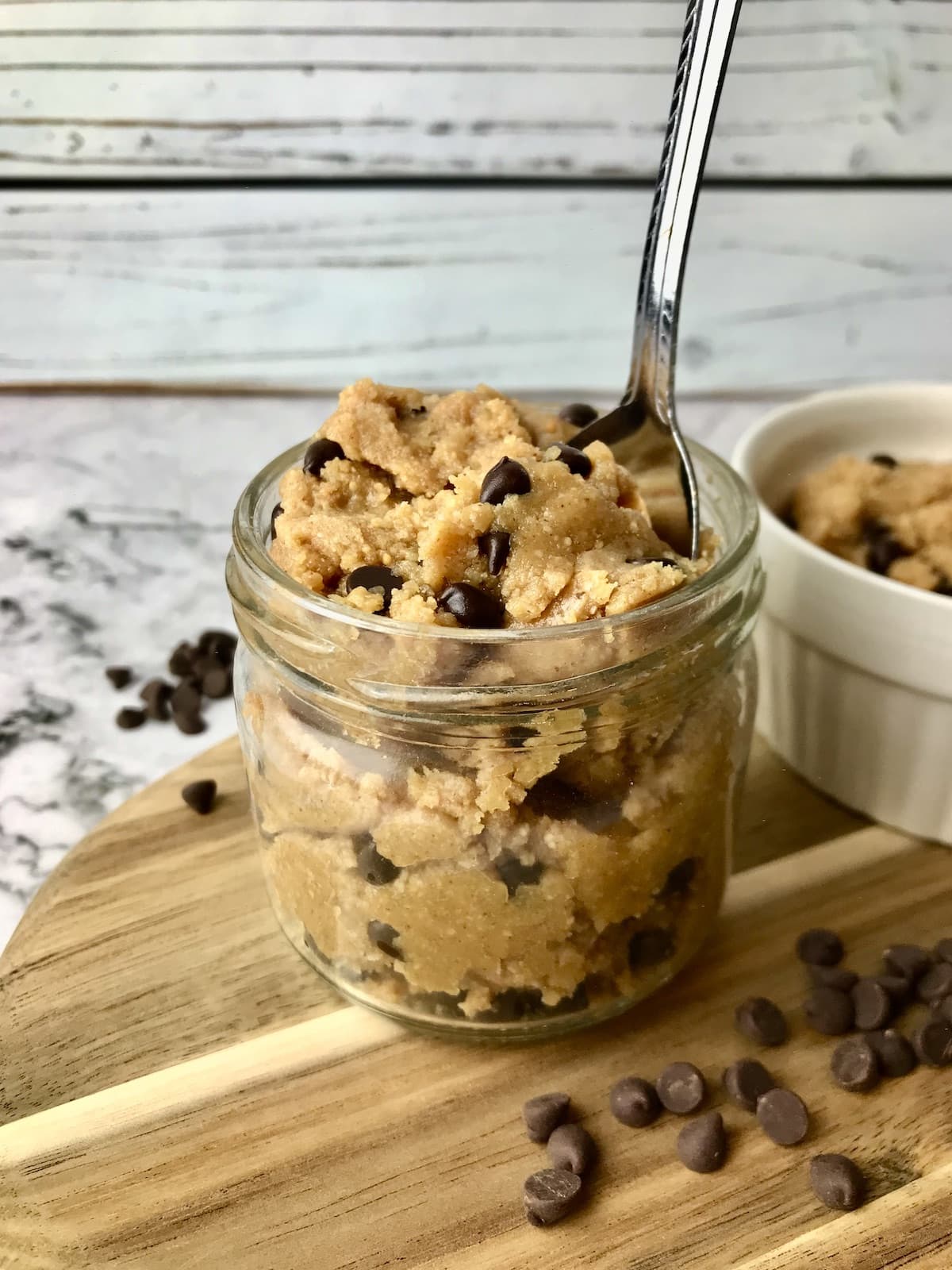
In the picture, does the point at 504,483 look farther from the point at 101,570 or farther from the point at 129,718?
the point at 101,570

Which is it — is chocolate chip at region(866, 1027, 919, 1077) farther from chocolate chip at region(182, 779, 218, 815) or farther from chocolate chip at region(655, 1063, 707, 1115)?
chocolate chip at region(182, 779, 218, 815)

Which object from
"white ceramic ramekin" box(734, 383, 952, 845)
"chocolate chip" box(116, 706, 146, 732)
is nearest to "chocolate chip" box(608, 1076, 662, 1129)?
"white ceramic ramekin" box(734, 383, 952, 845)

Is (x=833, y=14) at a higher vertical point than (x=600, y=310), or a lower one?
higher

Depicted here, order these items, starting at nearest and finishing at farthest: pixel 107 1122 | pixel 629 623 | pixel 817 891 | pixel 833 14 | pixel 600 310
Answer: pixel 629 623 → pixel 107 1122 → pixel 817 891 → pixel 833 14 → pixel 600 310

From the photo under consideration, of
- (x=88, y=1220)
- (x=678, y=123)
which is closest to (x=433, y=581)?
(x=678, y=123)

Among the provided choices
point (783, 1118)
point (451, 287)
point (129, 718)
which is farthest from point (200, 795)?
point (451, 287)

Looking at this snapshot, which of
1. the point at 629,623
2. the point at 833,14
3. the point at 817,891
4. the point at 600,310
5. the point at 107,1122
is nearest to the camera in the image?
the point at 629,623

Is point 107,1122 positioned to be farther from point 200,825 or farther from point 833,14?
point 833,14
